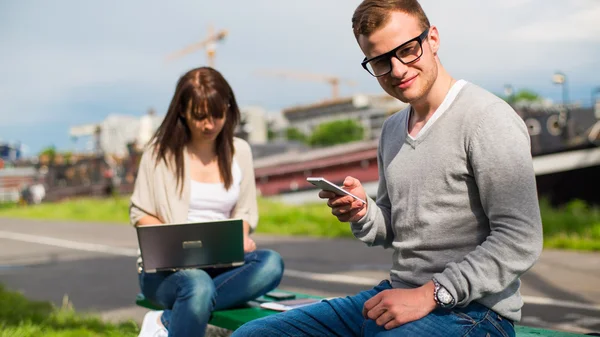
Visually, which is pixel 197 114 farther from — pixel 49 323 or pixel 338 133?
pixel 338 133

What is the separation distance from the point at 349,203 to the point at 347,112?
5054 inches

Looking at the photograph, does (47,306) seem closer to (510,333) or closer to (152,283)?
(152,283)

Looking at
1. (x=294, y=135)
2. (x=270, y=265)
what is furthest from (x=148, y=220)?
(x=294, y=135)

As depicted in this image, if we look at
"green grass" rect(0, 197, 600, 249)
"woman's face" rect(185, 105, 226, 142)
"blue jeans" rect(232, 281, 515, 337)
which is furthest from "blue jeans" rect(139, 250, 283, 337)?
"green grass" rect(0, 197, 600, 249)

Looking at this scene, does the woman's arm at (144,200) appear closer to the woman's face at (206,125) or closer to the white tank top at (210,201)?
the white tank top at (210,201)

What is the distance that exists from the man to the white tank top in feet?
5.88

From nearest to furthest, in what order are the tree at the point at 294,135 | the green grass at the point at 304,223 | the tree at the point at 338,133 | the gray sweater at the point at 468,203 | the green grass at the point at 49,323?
the gray sweater at the point at 468,203 → the green grass at the point at 49,323 → the green grass at the point at 304,223 → the tree at the point at 338,133 → the tree at the point at 294,135

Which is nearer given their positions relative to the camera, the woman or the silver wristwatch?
the silver wristwatch

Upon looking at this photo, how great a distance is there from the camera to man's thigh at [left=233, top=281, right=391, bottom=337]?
105 inches

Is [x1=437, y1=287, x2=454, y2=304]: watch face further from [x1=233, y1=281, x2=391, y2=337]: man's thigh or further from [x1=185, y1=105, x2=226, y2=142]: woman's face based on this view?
[x1=185, y1=105, x2=226, y2=142]: woman's face

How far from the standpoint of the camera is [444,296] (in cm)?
234

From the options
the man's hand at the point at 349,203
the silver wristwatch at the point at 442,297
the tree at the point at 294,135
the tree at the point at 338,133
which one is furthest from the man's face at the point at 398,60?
the tree at the point at 294,135

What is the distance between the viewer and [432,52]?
257 centimetres

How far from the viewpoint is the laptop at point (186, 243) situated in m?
4.06
